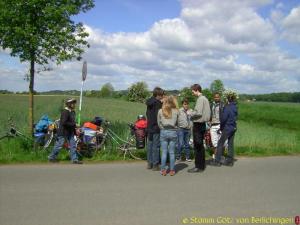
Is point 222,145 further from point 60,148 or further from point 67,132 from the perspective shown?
point 60,148

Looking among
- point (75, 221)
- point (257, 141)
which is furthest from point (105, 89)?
point (75, 221)

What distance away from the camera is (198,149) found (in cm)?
1030

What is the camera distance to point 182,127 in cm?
1193

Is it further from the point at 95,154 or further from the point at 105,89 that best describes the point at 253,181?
the point at 105,89

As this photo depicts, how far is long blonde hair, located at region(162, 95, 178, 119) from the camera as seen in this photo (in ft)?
31.9

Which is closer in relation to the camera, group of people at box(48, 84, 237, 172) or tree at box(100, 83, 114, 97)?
group of people at box(48, 84, 237, 172)

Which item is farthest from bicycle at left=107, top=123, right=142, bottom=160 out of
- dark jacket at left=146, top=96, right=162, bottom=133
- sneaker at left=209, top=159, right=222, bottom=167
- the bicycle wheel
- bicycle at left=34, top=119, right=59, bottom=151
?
sneaker at left=209, top=159, right=222, bottom=167

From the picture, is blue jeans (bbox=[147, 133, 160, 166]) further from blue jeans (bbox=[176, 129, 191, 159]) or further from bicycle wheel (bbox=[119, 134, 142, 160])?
blue jeans (bbox=[176, 129, 191, 159])

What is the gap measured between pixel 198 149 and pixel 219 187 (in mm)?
2109

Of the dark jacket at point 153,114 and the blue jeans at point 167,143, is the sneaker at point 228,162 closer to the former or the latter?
the blue jeans at point 167,143

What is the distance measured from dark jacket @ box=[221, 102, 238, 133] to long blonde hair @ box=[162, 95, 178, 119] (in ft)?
6.51

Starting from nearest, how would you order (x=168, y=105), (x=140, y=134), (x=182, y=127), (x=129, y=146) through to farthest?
1. (x=168, y=105)
2. (x=140, y=134)
3. (x=129, y=146)
4. (x=182, y=127)

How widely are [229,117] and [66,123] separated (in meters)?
4.28

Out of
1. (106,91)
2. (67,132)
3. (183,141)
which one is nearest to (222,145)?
(183,141)
